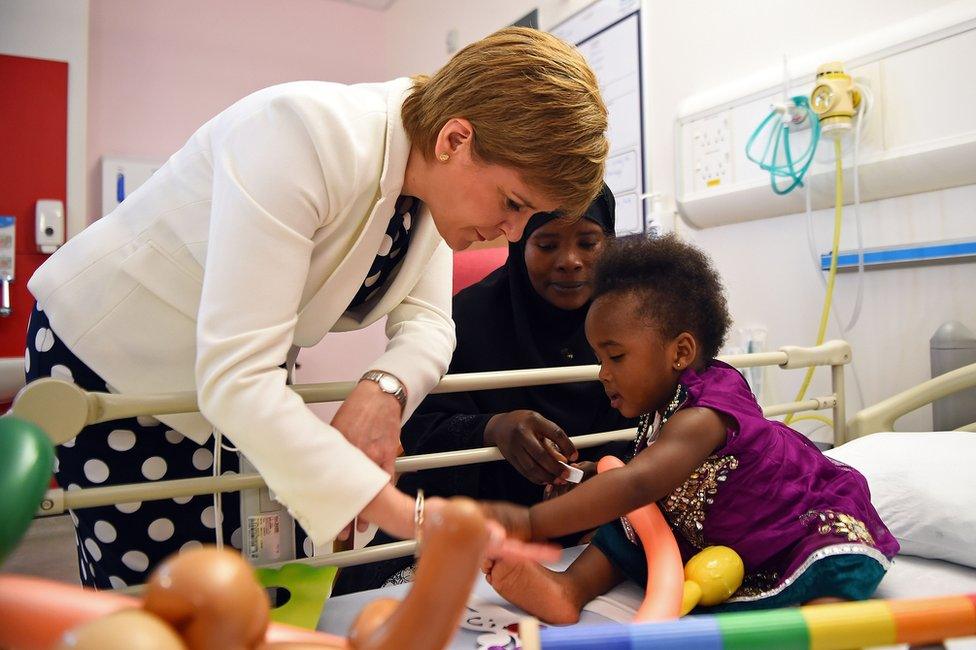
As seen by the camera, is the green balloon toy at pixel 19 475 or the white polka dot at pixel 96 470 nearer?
the green balloon toy at pixel 19 475

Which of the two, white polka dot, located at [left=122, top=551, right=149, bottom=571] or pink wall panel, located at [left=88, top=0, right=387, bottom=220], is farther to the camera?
pink wall panel, located at [left=88, top=0, right=387, bottom=220]

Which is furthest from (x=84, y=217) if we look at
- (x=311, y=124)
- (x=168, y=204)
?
(x=311, y=124)

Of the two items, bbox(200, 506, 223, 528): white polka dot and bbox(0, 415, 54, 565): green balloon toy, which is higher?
bbox(0, 415, 54, 565): green balloon toy

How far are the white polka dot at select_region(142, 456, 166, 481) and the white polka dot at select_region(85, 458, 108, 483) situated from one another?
53mm

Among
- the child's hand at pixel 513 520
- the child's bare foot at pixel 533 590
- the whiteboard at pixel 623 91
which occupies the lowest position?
the child's bare foot at pixel 533 590

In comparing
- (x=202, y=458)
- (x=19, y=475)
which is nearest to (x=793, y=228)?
(x=202, y=458)

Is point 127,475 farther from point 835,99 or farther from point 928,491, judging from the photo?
point 835,99

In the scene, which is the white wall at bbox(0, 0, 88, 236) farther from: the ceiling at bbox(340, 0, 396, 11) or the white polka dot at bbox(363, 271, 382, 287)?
the white polka dot at bbox(363, 271, 382, 287)

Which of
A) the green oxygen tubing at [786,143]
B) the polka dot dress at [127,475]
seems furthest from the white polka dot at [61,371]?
the green oxygen tubing at [786,143]

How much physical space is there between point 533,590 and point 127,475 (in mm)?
631

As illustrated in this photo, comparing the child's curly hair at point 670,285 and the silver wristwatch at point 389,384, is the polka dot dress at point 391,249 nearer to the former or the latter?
the silver wristwatch at point 389,384

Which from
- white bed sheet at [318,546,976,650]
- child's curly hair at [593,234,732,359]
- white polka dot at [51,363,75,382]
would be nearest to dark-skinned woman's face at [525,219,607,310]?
child's curly hair at [593,234,732,359]

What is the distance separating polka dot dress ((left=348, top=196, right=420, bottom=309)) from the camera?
1.08 m

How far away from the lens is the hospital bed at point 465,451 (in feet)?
2.64
